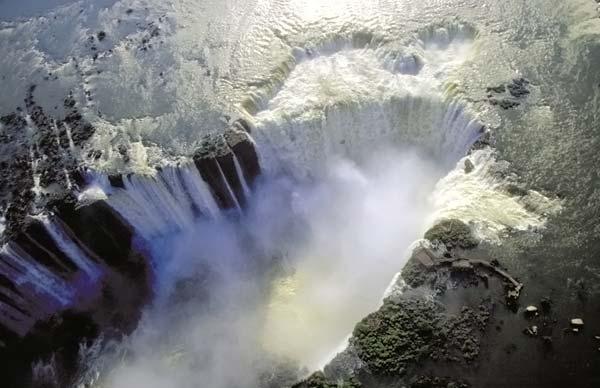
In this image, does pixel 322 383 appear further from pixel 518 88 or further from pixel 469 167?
pixel 518 88

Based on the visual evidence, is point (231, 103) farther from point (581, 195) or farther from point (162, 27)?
point (581, 195)

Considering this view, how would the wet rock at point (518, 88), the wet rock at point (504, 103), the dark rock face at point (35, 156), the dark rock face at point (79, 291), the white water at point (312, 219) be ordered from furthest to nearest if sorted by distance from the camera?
the wet rock at point (518, 88) < the wet rock at point (504, 103) < the dark rock face at point (35, 156) < the dark rock face at point (79, 291) < the white water at point (312, 219)

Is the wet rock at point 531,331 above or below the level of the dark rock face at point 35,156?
below

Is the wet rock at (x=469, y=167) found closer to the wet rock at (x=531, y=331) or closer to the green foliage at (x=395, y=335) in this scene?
the green foliage at (x=395, y=335)

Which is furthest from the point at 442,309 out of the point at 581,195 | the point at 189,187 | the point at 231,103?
the point at 231,103

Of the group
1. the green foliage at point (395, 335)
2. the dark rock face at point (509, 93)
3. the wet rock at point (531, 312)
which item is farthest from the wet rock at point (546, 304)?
the dark rock face at point (509, 93)

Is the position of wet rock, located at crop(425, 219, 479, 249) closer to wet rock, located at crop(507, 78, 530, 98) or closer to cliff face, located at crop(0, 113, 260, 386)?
wet rock, located at crop(507, 78, 530, 98)

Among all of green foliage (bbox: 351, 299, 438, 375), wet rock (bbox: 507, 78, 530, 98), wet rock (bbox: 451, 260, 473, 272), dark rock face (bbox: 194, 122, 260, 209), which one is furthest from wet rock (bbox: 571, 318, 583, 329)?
dark rock face (bbox: 194, 122, 260, 209)

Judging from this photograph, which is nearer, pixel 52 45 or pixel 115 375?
pixel 115 375
